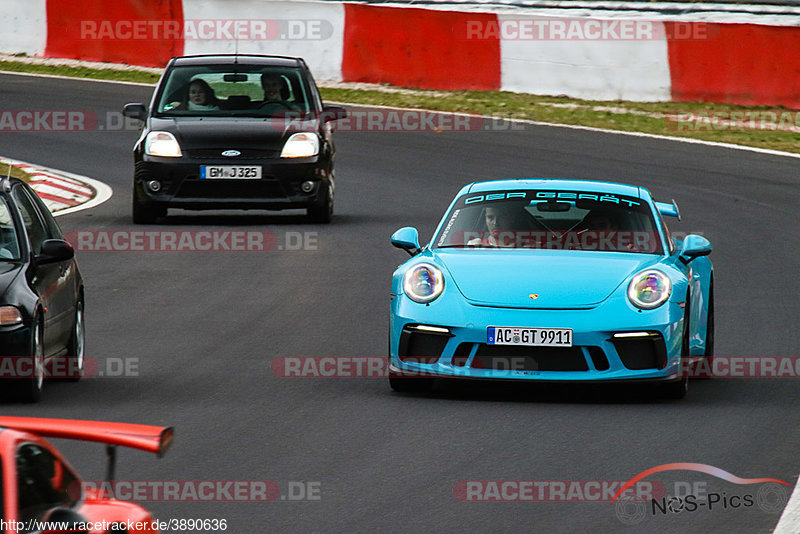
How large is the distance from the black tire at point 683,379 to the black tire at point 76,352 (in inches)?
134

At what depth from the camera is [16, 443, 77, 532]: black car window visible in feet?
13.3

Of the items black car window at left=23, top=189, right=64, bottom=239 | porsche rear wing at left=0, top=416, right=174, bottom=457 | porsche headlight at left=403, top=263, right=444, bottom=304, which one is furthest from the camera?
black car window at left=23, top=189, right=64, bottom=239

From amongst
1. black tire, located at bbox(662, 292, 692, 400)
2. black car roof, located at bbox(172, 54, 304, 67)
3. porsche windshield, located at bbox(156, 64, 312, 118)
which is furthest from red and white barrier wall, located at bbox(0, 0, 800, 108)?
black tire, located at bbox(662, 292, 692, 400)

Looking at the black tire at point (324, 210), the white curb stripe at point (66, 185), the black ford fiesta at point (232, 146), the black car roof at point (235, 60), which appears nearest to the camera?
the black ford fiesta at point (232, 146)

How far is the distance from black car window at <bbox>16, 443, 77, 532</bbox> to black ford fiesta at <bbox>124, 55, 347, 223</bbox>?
1274 centimetres

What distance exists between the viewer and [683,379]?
9539 mm

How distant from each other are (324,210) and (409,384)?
8.15 m

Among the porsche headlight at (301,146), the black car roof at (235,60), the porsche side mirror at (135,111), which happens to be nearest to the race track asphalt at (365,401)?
the porsche headlight at (301,146)

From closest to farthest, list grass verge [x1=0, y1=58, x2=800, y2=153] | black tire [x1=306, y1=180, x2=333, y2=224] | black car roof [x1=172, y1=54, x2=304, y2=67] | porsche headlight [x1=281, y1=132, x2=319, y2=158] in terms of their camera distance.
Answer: porsche headlight [x1=281, y1=132, x2=319, y2=158]
black tire [x1=306, y1=180, x2=333, y2=224]
black car roof [x1=172, y1=54, x2=304, y2=67]
grass verge [x1=0, y1=58, x2=800, y2=153]

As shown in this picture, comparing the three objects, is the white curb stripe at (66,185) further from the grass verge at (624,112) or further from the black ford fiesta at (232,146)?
the grass verge at (624,112)

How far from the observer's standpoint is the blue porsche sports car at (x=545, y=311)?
9.25 m

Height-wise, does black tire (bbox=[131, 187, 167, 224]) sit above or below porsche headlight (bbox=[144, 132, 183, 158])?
below

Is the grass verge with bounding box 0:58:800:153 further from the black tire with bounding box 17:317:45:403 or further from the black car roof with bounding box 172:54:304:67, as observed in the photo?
the black tire with bounding box 17:317:45:403

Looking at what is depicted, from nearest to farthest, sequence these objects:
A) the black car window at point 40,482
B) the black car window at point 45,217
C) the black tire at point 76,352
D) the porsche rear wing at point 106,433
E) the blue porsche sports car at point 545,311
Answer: the black car window at point 40,482 → the porsche rear wing at point 106,433 → the blue porsche sports car at point 545,311 → the black tire at point 76,352 → the black car window at point 45,217
